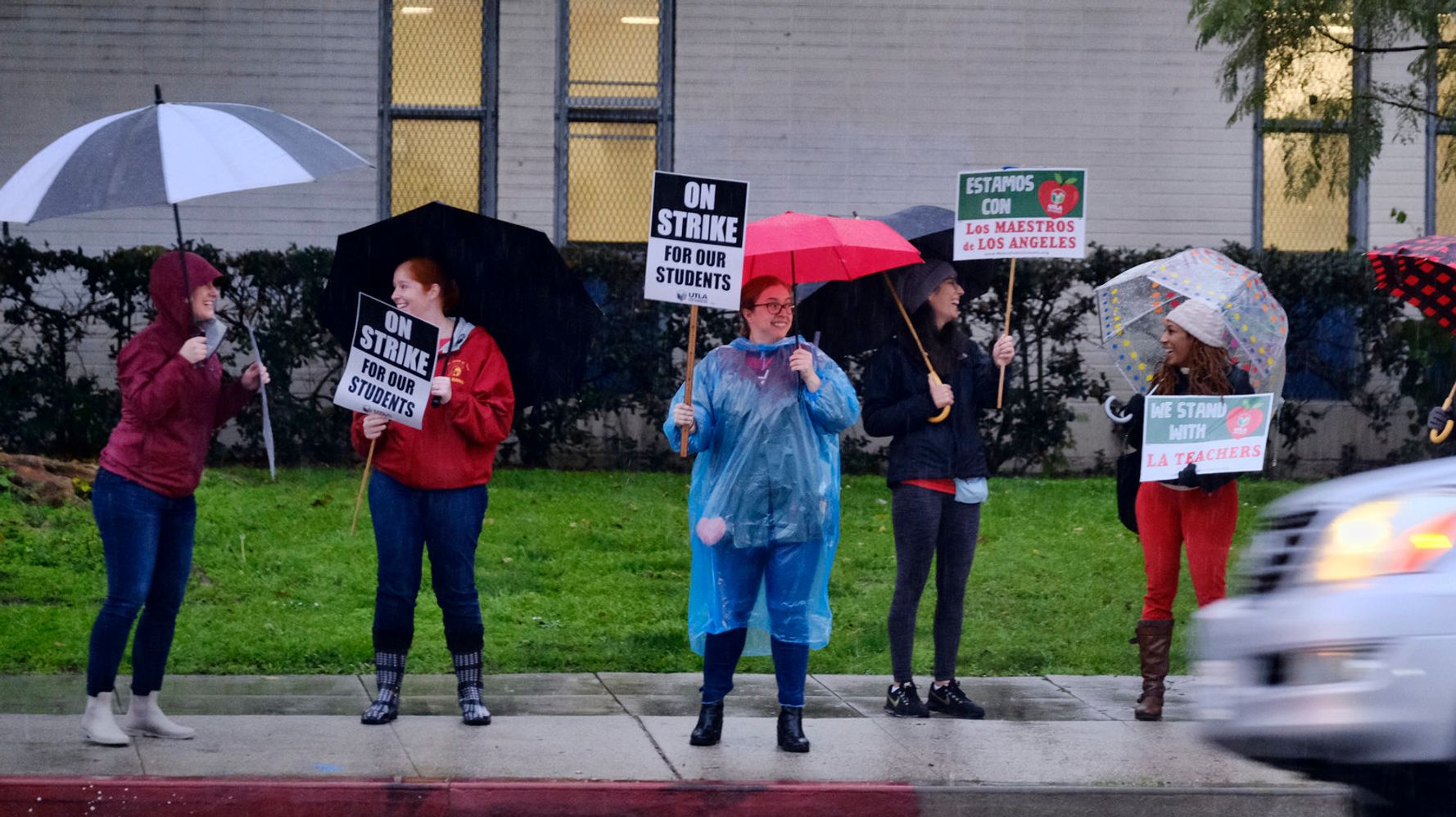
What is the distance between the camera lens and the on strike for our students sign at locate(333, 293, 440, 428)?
22.2ft

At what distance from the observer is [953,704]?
7715 millimetres

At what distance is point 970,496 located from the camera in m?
7.63

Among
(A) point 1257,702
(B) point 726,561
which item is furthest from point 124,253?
(A) point 1257,702

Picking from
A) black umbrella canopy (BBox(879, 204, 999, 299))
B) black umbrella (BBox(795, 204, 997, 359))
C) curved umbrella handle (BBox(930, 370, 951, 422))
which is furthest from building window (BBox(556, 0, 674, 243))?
curved umbrella handle (BBox(930, 370, 951, 422))

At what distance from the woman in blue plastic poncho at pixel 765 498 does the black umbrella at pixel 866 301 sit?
96 cm

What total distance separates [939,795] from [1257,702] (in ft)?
5.79

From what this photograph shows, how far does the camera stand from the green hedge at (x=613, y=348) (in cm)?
1327

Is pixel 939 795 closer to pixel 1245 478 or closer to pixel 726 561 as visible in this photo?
pixel 726 561

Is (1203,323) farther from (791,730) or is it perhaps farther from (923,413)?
(791,730)

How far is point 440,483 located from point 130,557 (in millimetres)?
1235

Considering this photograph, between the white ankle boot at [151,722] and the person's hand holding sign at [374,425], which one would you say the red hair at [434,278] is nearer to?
the person's hand holding sign at [374,425]

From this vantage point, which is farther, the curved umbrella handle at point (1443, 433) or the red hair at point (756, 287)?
the curved umbrella handle at point (1443, 433)

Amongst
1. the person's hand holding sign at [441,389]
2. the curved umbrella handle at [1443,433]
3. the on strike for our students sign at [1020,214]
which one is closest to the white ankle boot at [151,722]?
the person's hand holding sign at [441,389]

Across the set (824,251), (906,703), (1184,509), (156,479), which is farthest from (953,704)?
(156,479)
